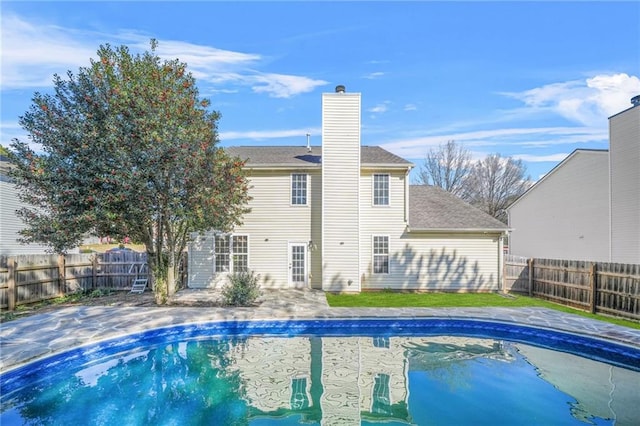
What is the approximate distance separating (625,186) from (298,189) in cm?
1462

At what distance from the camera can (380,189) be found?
47.5 feet

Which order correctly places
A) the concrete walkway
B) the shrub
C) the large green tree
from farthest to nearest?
the shrub
the large green tree
the concrete walkway

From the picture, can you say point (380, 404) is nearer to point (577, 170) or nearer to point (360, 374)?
point (360, 374)

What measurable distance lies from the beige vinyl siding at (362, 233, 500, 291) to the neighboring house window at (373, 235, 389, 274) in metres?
0.24

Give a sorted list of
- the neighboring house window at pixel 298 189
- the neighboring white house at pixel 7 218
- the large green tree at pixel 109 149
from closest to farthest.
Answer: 1. the large green tree at pixel 109 149
2. the neighboring house window at pixel 298 189
3. the neighboring white house at pixel 7 218

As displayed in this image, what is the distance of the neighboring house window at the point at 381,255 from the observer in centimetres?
1436

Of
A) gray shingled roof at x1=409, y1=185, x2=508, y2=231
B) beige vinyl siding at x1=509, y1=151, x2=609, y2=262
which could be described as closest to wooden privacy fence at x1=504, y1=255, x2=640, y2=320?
gray shingled roof at x1=409, y1=185, x2=508, y2=231

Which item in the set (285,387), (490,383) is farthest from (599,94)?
(285,387)

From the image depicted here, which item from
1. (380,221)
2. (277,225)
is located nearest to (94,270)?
(277,225)

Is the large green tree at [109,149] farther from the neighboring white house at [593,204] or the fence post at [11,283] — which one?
the neighboring white house at [593,204]

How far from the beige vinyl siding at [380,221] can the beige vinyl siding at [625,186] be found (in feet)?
32.3

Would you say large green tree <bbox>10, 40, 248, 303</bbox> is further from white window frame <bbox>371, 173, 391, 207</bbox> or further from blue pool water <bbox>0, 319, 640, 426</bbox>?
white window frame <bbox>371, 173, 391, 207</bbox>

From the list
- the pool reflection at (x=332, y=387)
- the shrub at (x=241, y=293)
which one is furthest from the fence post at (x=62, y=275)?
the pool reflection at (x=332, y=387)

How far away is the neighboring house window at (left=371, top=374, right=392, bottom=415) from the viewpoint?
534cm
